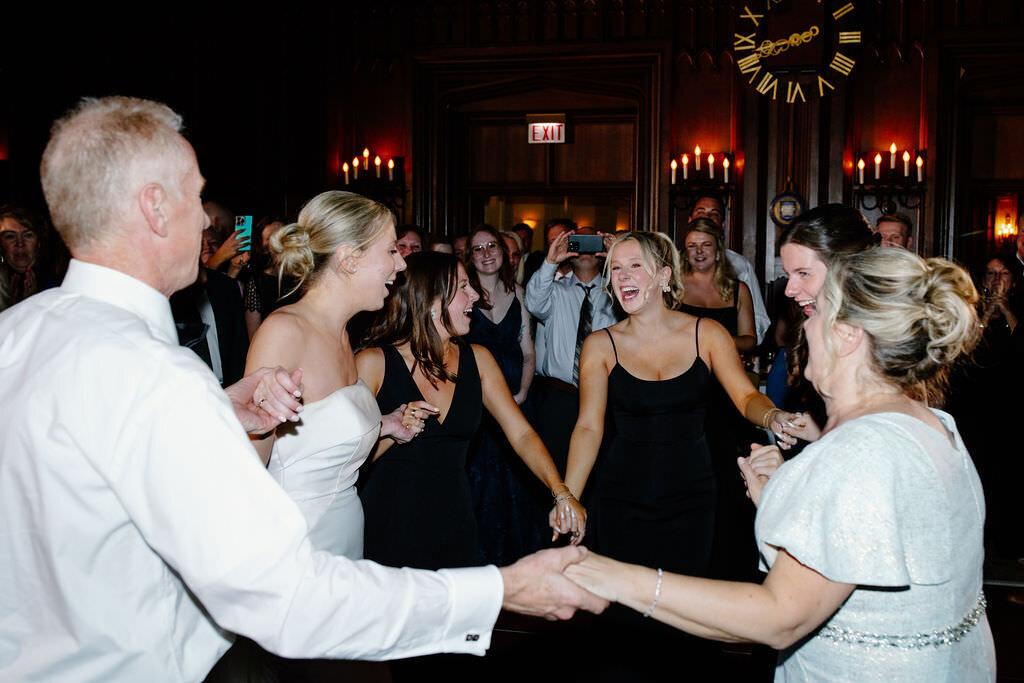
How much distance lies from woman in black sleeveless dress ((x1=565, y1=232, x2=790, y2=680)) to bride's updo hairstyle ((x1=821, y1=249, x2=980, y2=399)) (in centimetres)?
128

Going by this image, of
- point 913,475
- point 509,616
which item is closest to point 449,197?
point 509,616

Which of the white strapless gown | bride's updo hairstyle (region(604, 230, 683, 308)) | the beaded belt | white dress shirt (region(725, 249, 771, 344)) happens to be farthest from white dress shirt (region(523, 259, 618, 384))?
the beaded belt

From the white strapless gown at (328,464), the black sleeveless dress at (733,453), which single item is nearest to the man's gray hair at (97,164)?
the white strapless gown at (328,464)

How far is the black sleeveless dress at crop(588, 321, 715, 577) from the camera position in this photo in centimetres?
282

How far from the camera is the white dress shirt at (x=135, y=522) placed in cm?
109

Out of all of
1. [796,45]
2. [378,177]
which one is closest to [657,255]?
[796,45]

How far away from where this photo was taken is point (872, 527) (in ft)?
4.27

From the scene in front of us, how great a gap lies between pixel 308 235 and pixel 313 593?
149 centimetres

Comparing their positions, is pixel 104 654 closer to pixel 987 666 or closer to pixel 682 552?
pixel 987 666

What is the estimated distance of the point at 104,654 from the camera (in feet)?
3.79

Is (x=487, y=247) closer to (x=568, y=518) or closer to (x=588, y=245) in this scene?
(x=588, y=245)

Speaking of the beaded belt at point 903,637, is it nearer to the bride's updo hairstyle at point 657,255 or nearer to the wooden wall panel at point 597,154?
the bride's updo hairstyle at point 657,255

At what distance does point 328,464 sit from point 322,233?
0.68 meters

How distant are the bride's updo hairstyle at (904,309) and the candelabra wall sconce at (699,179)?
6.02 metres
